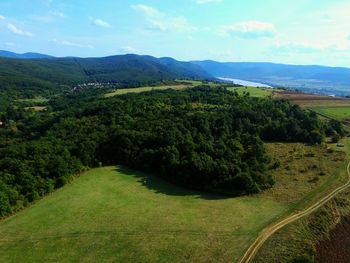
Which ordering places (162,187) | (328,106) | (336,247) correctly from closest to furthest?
(336,247) < (162,187) < (328,106)

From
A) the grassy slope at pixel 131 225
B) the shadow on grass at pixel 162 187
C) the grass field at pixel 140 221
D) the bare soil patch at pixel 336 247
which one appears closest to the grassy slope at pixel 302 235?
the bare soil patch at pixel 336 247

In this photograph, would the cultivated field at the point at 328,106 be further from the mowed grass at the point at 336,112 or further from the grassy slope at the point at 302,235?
the grassy slope at the point at 302,235

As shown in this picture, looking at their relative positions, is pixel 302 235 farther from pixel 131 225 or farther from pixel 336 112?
pixel 336 112

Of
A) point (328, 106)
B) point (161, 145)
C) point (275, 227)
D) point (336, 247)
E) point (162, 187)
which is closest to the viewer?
point (336, 247)

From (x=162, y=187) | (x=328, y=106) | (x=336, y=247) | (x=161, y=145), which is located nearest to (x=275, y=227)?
(x=336, y=247)

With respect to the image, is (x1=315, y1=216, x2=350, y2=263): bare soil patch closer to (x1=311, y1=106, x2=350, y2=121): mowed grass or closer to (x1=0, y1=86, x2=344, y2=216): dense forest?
(x1=0, y1=86, x2=344, y2=216): dense forest

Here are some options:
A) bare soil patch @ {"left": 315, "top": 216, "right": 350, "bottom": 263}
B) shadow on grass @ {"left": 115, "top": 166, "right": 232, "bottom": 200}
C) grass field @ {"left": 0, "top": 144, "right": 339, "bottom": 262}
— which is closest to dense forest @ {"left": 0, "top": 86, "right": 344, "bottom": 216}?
shadow on grass @ {"left": 115, "top": 166, "right": 232, "bottom": 200}

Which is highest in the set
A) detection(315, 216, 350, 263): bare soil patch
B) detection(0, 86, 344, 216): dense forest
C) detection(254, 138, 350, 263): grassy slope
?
detection(0, 86, 344, 216): dense forest

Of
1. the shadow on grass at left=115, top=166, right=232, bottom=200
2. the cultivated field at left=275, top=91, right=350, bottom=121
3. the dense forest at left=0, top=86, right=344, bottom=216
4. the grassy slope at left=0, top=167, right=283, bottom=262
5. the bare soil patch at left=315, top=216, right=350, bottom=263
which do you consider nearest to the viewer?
the grassy slope at left=0, top=167, right=283, bottom=262
